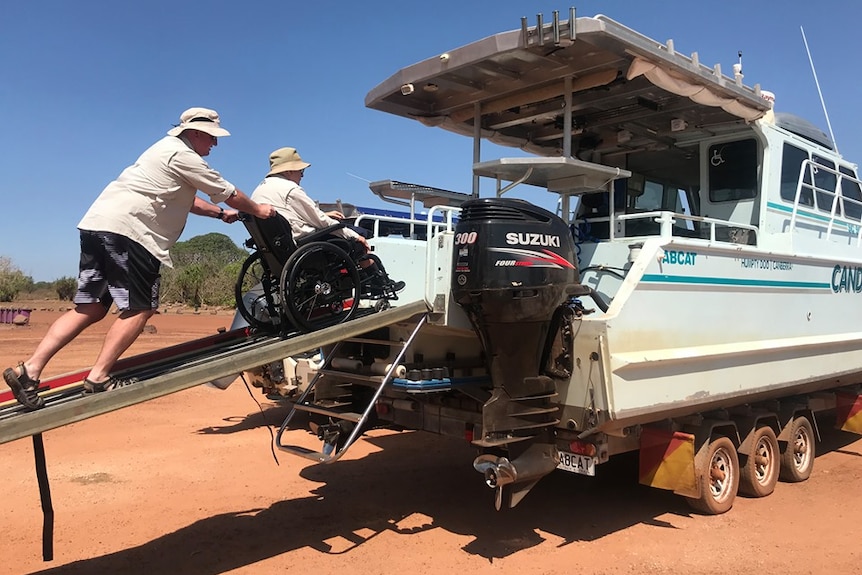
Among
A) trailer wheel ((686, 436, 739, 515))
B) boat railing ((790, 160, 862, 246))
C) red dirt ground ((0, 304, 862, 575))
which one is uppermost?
boat railing ((790, 160, 862, 246))

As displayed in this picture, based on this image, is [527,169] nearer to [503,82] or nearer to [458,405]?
[503,82]

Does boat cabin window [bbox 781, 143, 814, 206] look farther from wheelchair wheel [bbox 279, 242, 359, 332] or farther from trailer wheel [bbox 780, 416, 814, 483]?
wheelchair wheel [bbox 279, 242, 359, 332]

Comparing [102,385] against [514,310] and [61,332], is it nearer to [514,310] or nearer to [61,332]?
[61,332]

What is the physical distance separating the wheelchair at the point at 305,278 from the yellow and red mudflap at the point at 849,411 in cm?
620

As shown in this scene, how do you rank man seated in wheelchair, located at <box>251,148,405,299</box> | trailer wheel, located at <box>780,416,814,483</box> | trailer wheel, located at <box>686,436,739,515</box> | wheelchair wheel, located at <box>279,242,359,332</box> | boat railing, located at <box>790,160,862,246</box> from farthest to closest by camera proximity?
boat railing, located at <box>790,160,862,246</box>, trailer wheel, located at <box>780,416,814,483</box>, trailer wheel, located at <box>686,436,739,515</box>, man seated in wheelchair, located at <box>251,148,405,299</box>, wheelchair wheel, located at <box>279,242,359,332</box>

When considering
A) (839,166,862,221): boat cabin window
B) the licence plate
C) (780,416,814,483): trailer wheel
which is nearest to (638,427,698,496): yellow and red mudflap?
the licence plate

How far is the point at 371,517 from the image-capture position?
228 inches

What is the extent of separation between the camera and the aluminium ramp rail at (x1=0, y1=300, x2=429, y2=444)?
11.5 feet

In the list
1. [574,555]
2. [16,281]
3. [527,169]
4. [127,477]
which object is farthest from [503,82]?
[16,281]

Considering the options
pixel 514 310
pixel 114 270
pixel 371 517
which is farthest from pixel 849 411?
pixel 114 270

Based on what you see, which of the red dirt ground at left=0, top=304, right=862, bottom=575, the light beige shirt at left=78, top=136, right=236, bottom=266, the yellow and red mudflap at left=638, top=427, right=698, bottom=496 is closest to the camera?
the light beige shirt at left=78, top=136, right=236, bottom=266

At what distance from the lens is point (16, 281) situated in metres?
36.1

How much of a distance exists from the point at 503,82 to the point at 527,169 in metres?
1.11

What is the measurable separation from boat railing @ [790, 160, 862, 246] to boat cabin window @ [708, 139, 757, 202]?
521mm
